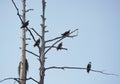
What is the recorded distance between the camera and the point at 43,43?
615 cm

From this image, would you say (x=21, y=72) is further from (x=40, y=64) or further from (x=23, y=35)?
(x=40, y=64)

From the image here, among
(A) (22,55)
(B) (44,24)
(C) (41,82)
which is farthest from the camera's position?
(A) (22,55)

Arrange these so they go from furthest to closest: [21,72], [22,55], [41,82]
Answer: [22,55]
[21,72]
[41,82]

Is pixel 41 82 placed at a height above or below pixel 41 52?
below

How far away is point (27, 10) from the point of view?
17.3 metres

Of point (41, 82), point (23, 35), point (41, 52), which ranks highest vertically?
point (23, 35)

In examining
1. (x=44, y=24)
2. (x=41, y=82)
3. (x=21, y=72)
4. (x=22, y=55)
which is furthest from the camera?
(x=22, y=55)

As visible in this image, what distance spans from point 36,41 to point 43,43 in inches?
6.7

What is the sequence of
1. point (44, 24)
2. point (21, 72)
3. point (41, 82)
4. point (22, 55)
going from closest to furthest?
point (41, 82) → point (44, 24) → point (21, 72) → point (22, 55)

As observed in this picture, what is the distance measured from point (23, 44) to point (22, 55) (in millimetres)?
713

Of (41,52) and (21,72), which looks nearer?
(41,52)

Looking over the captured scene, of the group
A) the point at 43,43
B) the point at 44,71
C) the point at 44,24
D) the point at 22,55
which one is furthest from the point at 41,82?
the point at 22,55

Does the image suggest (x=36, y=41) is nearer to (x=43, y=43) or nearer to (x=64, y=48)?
(x=43, y=43)

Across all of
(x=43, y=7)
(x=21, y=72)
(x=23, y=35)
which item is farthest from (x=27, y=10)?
(x=43, y=7)
